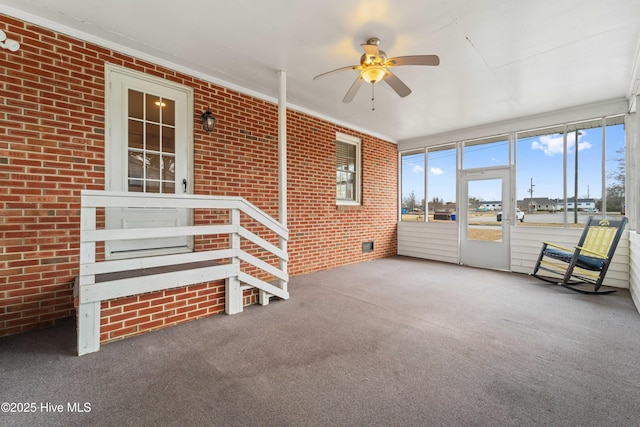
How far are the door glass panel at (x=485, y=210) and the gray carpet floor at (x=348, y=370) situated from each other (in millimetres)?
2314

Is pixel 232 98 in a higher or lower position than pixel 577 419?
higher

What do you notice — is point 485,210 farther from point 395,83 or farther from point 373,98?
point 395,83

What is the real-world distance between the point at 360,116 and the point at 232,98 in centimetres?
234

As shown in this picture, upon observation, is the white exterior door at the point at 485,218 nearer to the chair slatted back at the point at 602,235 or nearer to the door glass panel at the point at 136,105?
the chair slatted back at the point at 602,235

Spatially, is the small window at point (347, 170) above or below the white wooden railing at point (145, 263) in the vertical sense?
above

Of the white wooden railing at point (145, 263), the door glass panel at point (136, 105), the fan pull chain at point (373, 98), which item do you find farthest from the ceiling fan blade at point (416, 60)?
→ the door glass panel at point (136, 105)

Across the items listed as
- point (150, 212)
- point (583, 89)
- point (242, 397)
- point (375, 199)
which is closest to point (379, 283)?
point (375, 199)

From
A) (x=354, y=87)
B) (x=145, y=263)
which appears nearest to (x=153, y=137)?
(x=145, y=263)

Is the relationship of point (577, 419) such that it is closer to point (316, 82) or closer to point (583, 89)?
point (316, 82)

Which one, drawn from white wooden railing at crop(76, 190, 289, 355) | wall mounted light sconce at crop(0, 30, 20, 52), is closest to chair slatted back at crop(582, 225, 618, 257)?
white wooden railing at crop(76, 190, 289, 355)

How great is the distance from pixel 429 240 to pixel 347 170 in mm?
2502

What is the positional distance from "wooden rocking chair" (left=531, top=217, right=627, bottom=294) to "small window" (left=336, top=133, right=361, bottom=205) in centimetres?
340

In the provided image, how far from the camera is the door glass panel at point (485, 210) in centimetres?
528

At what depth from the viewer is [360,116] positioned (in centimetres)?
503
